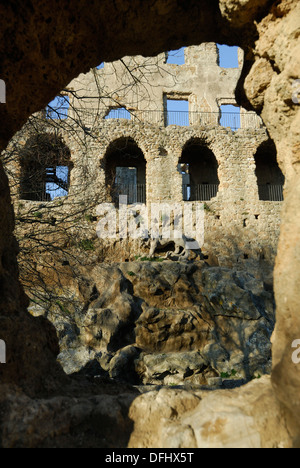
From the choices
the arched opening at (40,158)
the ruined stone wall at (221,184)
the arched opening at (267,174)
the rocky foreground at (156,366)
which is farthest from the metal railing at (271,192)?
the arched opening at (40,158)

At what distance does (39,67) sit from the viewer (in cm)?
270

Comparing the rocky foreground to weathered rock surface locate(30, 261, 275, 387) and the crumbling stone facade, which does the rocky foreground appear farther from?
the crumbling stone facade

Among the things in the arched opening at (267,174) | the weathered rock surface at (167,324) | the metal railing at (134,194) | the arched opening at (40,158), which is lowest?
the weathered rock surface at (167,324)

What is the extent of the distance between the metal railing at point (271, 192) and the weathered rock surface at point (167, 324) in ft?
26.0

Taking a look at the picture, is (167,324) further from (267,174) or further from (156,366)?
(267,174)

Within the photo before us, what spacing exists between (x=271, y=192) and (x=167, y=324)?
38.3ft

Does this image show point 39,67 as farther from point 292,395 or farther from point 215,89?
point 215,89

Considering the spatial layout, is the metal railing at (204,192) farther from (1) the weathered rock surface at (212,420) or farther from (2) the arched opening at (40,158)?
(1) the weathered rock surface at (212,420)

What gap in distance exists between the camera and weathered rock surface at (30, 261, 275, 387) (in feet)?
28.1

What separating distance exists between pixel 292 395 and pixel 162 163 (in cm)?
1500

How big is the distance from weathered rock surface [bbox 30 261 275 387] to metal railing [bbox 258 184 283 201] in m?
7.93

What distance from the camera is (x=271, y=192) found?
18391mm

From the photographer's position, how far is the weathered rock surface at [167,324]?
8.56m

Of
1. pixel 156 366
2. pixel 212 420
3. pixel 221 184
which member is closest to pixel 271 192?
pixel 221 184
